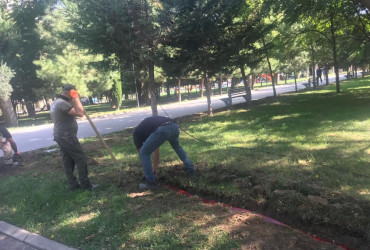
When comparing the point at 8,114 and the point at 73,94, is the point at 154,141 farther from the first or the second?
the point at 8,114

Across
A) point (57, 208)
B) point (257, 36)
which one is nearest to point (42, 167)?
point (57, 208)

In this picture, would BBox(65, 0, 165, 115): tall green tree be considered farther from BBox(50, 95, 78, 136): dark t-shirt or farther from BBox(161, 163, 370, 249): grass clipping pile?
BBox(161, 163, 370, 249): grass clipping pile

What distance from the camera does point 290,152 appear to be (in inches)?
238

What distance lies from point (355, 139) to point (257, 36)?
759 centimetres

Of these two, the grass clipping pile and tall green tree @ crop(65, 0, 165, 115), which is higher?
tall green tree @ crop(65, 0, 165, 115)

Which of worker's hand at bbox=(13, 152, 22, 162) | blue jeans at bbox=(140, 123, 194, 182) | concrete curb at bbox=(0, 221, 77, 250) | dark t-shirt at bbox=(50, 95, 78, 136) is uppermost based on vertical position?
dark t-shirt at bbox=(50, 95, 78, 136)

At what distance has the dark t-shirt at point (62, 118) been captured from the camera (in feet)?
16.0

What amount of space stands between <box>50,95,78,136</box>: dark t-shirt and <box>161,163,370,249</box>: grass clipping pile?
1827 millimetres

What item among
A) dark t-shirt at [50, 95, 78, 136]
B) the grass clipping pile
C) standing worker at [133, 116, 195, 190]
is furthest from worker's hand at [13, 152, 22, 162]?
the grass clipping pile

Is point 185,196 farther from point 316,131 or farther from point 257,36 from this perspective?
point 257,36

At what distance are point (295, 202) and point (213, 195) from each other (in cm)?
120

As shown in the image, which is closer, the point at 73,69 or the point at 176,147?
the point at 176,147

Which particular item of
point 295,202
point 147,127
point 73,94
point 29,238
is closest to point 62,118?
point 73,94

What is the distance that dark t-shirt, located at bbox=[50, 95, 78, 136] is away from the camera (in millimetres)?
4867
